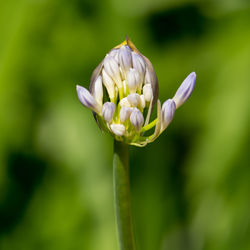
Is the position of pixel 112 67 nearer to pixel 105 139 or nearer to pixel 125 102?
pixel 125 102

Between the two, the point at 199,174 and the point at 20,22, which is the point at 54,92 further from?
the point at 199,174

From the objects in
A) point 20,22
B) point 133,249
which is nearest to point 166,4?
point 20,22

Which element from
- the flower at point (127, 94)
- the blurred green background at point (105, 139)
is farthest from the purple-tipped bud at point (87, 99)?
the blurred green background at point (105, 139)

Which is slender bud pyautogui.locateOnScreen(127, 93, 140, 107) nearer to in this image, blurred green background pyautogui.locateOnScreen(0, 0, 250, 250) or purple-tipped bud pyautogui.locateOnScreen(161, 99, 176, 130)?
purple-tipped bud pyautogui.locateOnScreen(161, 99, 176, 130)

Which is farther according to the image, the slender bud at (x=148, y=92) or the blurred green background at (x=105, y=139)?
the blurred green background at (x=105, y=139)

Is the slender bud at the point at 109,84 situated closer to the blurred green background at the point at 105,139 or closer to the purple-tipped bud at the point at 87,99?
the purple-tipped bud at the point at 87,99

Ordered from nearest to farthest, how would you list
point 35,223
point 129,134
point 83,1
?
1. point 129,134
2. point 35,223
3. point 83,1

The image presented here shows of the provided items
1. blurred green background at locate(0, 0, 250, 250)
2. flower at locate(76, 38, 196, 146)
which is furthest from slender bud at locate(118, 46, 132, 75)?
blurred green background at locate(0, 0, 250, 250)
